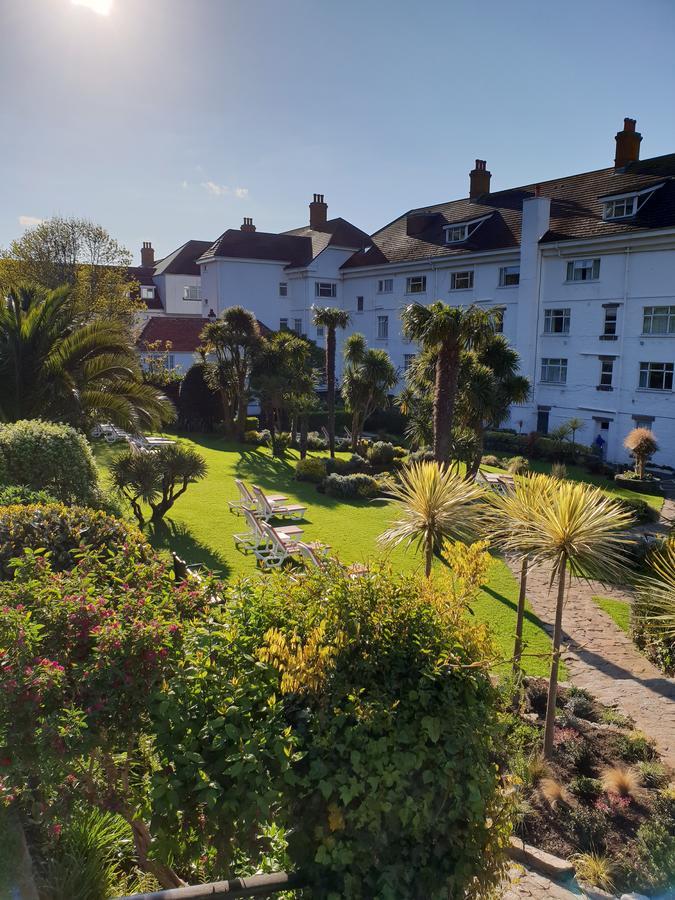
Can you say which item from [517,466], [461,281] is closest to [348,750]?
[517,466]

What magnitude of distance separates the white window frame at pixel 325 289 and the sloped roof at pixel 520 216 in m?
1.91

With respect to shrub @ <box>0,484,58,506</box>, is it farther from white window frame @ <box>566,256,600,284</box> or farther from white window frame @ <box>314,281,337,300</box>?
white window frame @ <box>314,281,337,300</box>

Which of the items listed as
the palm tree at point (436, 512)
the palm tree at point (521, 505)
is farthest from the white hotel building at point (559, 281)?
the palm tree at point (521, 505)

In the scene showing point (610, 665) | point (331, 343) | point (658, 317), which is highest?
point (658, 317)

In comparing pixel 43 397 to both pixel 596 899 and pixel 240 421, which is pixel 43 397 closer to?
pixel 596 899

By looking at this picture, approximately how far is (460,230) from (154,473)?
3089cm

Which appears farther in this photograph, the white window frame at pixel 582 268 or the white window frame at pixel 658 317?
the white window frame at pixel 582 268

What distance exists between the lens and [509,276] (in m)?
37.2

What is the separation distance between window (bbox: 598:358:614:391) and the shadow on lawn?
23883 mm

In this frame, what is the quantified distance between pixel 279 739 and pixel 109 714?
3.49 feet

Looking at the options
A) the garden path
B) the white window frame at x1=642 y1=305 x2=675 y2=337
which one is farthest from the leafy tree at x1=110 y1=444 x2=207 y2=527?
the white window frame at x1=642 y1=305 x2=675 y2=337

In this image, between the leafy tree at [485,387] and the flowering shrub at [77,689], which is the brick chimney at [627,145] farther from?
the flowering shrub at [77,689]

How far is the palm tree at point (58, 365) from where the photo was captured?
13.7 metres

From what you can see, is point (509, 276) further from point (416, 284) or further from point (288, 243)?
point (288, 243)
